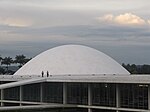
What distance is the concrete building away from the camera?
44875 millimetres

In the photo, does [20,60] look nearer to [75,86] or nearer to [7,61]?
[7,61]

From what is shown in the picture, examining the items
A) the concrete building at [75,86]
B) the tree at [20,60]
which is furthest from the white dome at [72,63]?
the tree at [20,60]

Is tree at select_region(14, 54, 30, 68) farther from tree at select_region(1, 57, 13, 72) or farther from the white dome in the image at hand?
the white dome

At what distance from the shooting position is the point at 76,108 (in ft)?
165

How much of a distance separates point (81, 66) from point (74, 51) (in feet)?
15.0

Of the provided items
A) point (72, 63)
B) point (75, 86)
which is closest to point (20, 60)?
point (72, 63)

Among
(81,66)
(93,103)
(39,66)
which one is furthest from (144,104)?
(39,66)

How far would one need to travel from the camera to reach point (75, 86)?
5156 centimetres

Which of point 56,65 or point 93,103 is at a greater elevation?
point 56,65

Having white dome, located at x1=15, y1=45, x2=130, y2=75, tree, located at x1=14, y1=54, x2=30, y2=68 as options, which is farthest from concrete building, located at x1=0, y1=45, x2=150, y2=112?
tree, located at x1=14, y1=54, x2=30, y2=68

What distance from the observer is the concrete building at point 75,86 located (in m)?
44.9

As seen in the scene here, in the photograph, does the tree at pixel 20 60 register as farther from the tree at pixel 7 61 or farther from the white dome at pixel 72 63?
the white dome at pixel 72 63

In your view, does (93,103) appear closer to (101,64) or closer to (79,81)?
(79,81)

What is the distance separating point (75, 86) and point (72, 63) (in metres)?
15.5
